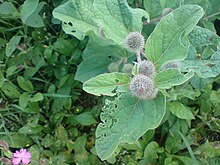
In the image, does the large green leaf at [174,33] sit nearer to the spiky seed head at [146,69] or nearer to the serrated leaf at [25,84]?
the spiky seed head at [146,69]

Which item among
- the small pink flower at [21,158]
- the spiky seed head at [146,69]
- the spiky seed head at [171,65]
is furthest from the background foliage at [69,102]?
the spiky seed head at [146,69]

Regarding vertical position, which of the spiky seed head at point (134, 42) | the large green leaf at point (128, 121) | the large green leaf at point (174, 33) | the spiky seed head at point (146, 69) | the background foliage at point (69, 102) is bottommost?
the background foliage at point (69, 102)

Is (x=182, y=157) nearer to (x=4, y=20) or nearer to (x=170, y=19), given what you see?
(x=170, y=19)

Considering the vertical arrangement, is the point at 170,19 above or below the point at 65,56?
above

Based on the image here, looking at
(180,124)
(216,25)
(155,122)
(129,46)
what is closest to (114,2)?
(129,46)

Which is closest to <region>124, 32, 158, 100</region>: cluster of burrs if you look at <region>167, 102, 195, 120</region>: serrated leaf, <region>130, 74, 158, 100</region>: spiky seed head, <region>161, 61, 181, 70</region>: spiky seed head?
<region>130, 74, 158, 100</region>: spiky seed head

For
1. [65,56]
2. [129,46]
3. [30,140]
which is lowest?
[30,140]
